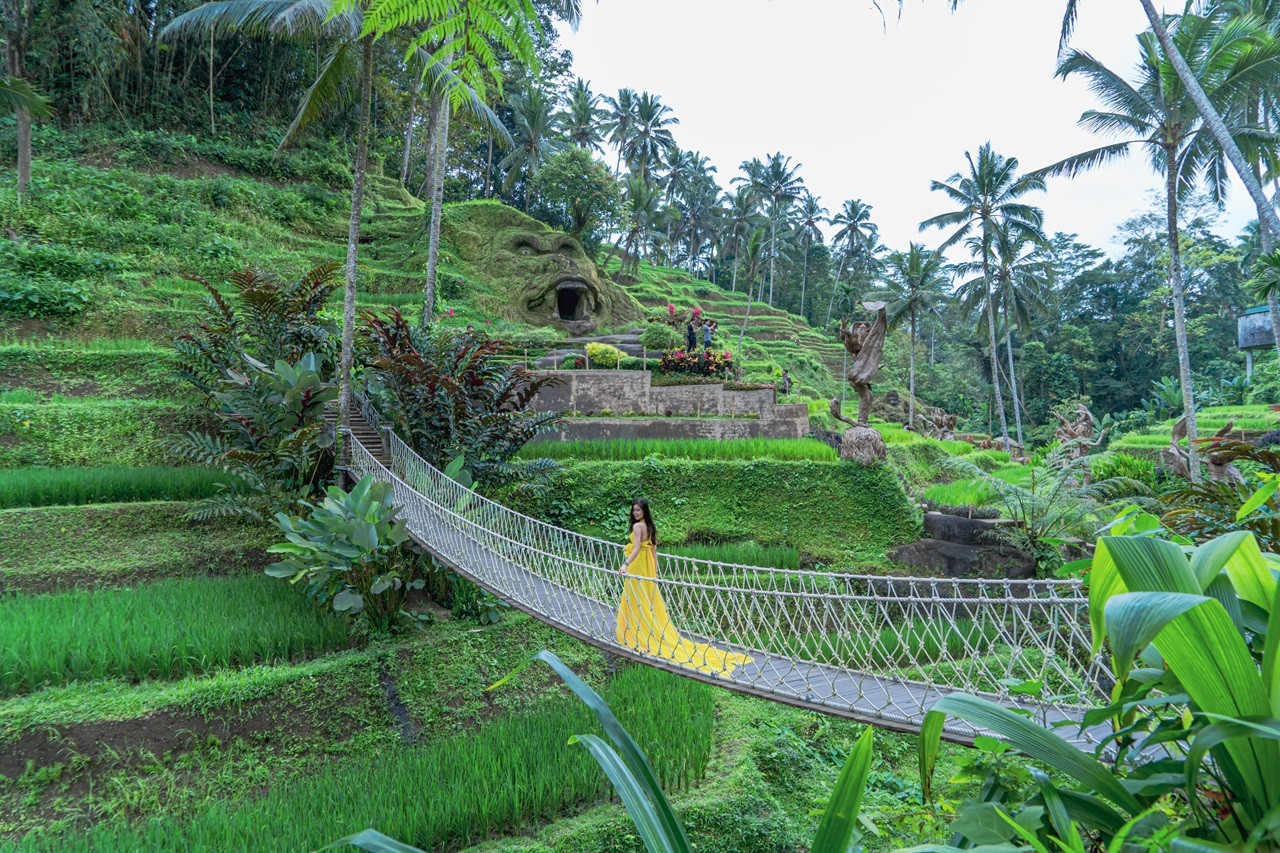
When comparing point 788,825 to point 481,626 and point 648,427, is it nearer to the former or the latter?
point 481,626

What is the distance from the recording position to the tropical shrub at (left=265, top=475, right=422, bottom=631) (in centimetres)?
450

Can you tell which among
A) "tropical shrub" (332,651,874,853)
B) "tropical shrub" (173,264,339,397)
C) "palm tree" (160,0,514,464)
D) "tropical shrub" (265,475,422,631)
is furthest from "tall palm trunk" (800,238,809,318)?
"tropical shrub" (332,651,874,853)

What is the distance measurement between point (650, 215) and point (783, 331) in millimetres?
8042

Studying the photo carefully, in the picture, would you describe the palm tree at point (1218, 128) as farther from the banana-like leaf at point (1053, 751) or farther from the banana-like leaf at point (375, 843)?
the banana-like leaf at point (375, 843)

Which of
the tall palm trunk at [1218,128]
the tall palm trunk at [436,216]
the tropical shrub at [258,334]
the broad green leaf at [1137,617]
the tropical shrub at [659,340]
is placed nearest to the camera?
the broad green leaf at [1137,617]

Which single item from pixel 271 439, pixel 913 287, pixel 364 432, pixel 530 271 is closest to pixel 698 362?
pixel 530 271

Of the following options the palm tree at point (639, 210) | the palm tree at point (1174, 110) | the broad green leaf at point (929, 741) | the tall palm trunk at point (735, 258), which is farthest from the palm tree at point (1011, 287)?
the broad green leaf at point (929, 741)

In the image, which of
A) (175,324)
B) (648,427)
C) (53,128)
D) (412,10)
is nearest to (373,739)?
(412,10)

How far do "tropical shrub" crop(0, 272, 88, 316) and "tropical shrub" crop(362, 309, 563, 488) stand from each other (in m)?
4.78

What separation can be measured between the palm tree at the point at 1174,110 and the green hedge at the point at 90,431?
A: 11830 mm

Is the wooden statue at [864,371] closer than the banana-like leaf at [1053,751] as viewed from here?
No

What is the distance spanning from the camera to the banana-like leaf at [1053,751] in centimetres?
87

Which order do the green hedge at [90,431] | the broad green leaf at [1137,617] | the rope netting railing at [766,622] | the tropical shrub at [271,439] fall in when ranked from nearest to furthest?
the broad green leaf at [1137,617], the rope netting railing at [766,622], the tropical shrub at [271,439], the green hedge at [90,431]

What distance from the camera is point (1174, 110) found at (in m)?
9.20
